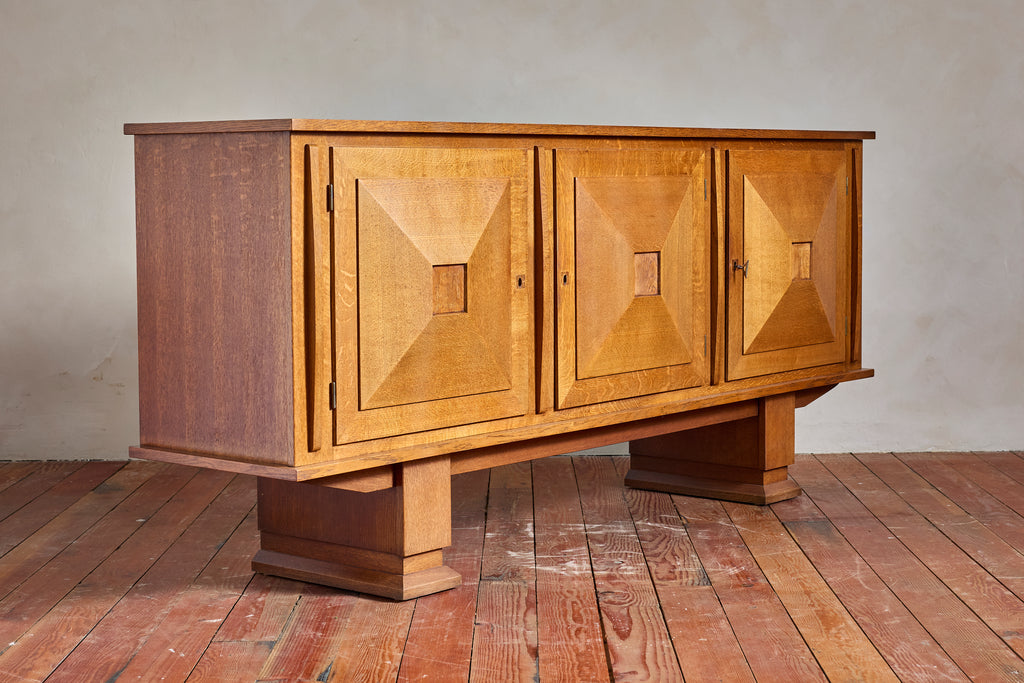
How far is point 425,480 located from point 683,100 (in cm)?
221

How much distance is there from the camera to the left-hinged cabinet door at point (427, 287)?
260 cm

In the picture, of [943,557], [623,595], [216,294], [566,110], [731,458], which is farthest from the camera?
[566,110]

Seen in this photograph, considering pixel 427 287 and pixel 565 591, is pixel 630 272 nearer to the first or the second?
pixel 427 287

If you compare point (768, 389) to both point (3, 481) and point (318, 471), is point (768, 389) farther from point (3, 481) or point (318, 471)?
point (3, 481)

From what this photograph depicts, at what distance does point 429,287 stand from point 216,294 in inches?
18.2

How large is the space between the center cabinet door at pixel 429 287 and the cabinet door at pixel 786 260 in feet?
2.66

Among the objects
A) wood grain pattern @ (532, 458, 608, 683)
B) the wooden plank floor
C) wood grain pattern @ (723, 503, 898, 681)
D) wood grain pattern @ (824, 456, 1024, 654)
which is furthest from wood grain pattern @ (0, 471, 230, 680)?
wood grain pattern @ (824, 456, 1024, 654)

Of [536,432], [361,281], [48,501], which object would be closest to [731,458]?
[536,432]

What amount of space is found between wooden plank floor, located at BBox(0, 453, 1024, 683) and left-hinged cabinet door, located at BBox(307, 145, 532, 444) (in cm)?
45

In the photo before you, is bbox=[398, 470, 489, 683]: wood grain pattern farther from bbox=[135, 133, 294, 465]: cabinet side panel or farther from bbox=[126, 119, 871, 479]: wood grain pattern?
bbox=[135, 133, 294, 465]: cabinet side panel

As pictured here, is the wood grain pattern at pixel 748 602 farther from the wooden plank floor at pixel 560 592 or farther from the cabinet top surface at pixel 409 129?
the cabinet top surface at pixel 409 129

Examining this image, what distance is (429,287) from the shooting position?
2750 millimetres

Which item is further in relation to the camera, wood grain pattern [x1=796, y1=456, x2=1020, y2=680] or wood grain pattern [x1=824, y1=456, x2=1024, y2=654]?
wood grain pattern [x1=824, y1=456, x2=1024, y2=654]

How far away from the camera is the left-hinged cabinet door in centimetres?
260
